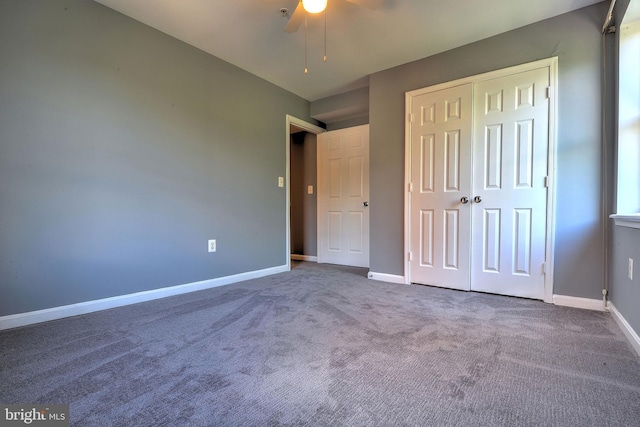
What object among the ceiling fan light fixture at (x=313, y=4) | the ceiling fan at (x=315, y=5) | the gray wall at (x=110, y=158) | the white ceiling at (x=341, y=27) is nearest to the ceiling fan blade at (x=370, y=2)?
the ceiling fan at (x=315, y=5)

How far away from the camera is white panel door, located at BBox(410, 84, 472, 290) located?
106 inches

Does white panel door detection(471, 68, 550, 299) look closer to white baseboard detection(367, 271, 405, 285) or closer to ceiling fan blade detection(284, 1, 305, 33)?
white baseboard detection(367, 271, 405, 285)

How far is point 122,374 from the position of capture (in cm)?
128

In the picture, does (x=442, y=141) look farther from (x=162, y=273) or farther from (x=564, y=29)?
(x=162, y=273)

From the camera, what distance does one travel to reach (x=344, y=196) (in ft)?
13.8

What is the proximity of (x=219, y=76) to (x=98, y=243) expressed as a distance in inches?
78.8

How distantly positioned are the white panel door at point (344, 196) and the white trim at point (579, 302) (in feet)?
7.10

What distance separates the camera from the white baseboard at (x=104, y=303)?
182cm

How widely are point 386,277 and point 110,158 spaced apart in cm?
289

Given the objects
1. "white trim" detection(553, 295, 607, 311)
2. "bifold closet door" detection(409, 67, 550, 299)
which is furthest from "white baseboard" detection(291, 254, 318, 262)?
"white trim" detection(553, 295, 607, 311)

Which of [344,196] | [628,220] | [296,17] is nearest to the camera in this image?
[628,220]

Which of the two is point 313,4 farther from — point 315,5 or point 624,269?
point 624,269

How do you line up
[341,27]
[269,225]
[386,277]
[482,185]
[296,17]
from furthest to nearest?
1. [269,225]
2. [386,277]
3. [482,185]
4. [341,27]
5. [296,17]

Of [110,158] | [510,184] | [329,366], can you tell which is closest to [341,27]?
[510,184]
